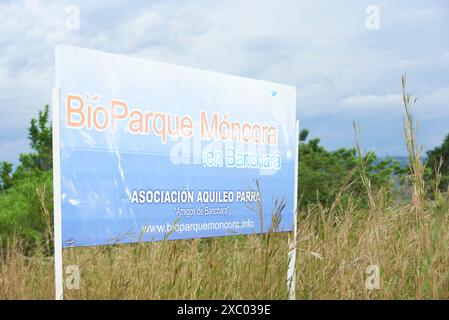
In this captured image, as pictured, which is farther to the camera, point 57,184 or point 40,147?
point 40,147

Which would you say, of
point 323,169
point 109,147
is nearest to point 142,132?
point 109,147

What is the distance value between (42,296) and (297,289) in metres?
2.03

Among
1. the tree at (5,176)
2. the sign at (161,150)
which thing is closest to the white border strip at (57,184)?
the sign at (161,150)

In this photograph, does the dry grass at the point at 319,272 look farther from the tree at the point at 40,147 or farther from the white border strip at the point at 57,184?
the tree at the point at 40,147

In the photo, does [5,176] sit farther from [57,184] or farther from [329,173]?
[57,184]

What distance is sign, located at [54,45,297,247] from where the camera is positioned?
4551 millimetres

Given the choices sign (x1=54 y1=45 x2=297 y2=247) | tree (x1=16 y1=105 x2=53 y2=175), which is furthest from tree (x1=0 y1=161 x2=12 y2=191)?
sign (x1=54 y1=45 x2=297 y2=247)

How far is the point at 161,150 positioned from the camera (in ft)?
17.0

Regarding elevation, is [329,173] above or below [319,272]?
above

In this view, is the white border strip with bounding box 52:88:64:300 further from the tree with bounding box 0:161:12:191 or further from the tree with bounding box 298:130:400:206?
the tree with bounding box 0:161:12:191

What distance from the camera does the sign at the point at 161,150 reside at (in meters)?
4.55

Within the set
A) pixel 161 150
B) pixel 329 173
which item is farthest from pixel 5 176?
pixel 161 150
